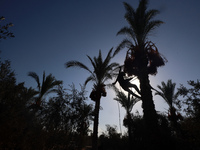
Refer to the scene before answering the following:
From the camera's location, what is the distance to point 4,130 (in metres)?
5.91

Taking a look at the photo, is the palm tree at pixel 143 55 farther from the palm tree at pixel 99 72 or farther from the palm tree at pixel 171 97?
the palm tree at pixel 171 97

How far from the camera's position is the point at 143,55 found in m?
9.11

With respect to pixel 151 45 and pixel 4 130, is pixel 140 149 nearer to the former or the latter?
pixel 151 45

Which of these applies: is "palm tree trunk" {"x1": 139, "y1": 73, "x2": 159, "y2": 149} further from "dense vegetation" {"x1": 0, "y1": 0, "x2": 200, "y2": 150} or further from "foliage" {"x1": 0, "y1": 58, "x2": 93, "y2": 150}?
"foliage" {"x1": 0, "y1": 58, "x2": 93, "y2": 150}

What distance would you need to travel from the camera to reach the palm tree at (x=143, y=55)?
7.41 metres

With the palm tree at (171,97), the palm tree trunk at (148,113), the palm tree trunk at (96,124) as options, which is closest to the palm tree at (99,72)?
the palm tree trunk at (96,124)

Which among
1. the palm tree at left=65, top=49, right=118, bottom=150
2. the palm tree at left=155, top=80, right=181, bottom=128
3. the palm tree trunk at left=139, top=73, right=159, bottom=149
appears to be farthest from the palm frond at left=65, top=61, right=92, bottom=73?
the palm tree at left=155, top=80, right=181, bottom=128

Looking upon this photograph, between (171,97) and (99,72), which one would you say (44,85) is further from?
(171,97)

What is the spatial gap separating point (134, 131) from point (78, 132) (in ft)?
35.6

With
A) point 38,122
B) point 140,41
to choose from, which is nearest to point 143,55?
point 140,41

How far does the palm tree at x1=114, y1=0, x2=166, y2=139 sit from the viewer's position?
741 cm

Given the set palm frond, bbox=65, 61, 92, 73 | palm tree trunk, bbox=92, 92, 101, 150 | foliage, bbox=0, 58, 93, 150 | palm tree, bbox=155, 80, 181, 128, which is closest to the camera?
foliage, bbox=0, 58, 93, 150

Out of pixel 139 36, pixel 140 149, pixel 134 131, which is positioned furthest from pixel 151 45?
pixel 134 131

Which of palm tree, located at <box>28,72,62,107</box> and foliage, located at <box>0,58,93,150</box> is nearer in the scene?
foliage, located at <box>0,58,93,150</box>
